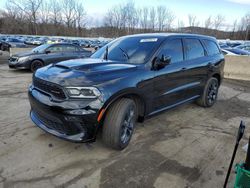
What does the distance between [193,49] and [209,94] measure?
1.44 meters

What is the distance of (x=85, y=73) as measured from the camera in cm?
296

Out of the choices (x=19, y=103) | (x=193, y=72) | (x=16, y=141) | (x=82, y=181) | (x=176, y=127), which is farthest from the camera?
(x=19, y=103)

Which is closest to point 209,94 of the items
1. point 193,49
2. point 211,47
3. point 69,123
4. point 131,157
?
point 211,47

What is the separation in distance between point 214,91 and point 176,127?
6.79 ft

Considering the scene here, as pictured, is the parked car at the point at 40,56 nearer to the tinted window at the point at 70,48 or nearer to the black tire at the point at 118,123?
the tinted window at the point at 70,48

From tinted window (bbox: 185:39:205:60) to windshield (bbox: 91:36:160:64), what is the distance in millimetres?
932

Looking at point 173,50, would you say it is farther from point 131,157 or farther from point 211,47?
point 131,157

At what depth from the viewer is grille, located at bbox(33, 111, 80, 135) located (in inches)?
113

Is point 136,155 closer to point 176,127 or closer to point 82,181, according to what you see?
point 82,181

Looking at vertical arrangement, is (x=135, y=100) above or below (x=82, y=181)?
above

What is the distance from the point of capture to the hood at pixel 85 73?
2852 mm

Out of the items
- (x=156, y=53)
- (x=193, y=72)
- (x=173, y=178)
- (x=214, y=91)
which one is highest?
(x=156, y=53)

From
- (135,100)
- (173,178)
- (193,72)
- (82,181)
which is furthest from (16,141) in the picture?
(193,72)

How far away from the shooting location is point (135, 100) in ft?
11.4
